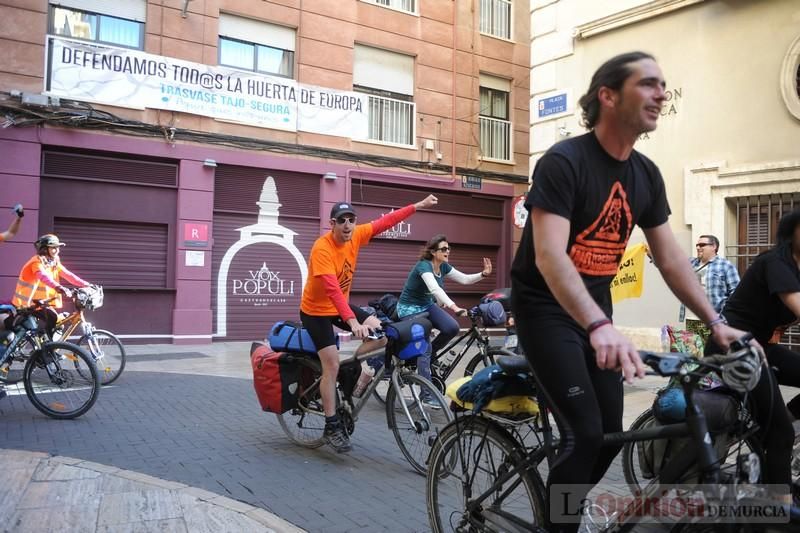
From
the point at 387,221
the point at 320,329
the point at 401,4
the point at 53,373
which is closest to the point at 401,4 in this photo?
the point at 401,4

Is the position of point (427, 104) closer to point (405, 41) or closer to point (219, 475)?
point (405, 41)

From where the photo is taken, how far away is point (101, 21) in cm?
1265

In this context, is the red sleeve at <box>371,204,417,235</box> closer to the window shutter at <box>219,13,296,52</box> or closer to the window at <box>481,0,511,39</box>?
the window shutter at <box>219,13,296,52</box>

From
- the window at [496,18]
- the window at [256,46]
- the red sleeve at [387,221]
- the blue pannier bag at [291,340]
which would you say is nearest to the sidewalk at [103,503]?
the blue pannier bag at [291,340]

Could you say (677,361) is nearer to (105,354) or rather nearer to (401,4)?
(105,354)

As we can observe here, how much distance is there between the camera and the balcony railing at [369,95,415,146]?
51.3 ft

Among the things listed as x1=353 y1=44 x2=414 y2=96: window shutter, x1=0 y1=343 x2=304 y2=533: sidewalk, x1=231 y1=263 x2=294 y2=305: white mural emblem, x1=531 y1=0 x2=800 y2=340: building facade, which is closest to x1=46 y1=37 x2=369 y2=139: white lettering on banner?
x1=353 y1=44 x2=414 y2=96: window shutter

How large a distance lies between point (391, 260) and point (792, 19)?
Answer: 9.70 metres

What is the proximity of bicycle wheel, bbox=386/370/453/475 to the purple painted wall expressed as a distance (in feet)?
31.3

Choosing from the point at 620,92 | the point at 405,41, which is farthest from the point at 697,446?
the point at 405,41

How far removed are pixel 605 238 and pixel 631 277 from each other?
5.99 meters

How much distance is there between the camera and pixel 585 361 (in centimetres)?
234

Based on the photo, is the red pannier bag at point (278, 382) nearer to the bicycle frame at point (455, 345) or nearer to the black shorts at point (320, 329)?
the black shorts at point (320, 329)

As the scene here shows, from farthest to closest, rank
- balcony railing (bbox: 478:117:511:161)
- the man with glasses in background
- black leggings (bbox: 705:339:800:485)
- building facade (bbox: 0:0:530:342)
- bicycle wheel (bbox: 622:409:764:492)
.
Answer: balcony railing (bbox: 478:117:511:161) < building facade (bbox: 0:0:530:342) < the man with glasses in background < black leggings (bbox: 705:339:800:485) < bicycle wheel (bbox: 622:409:764:492)
